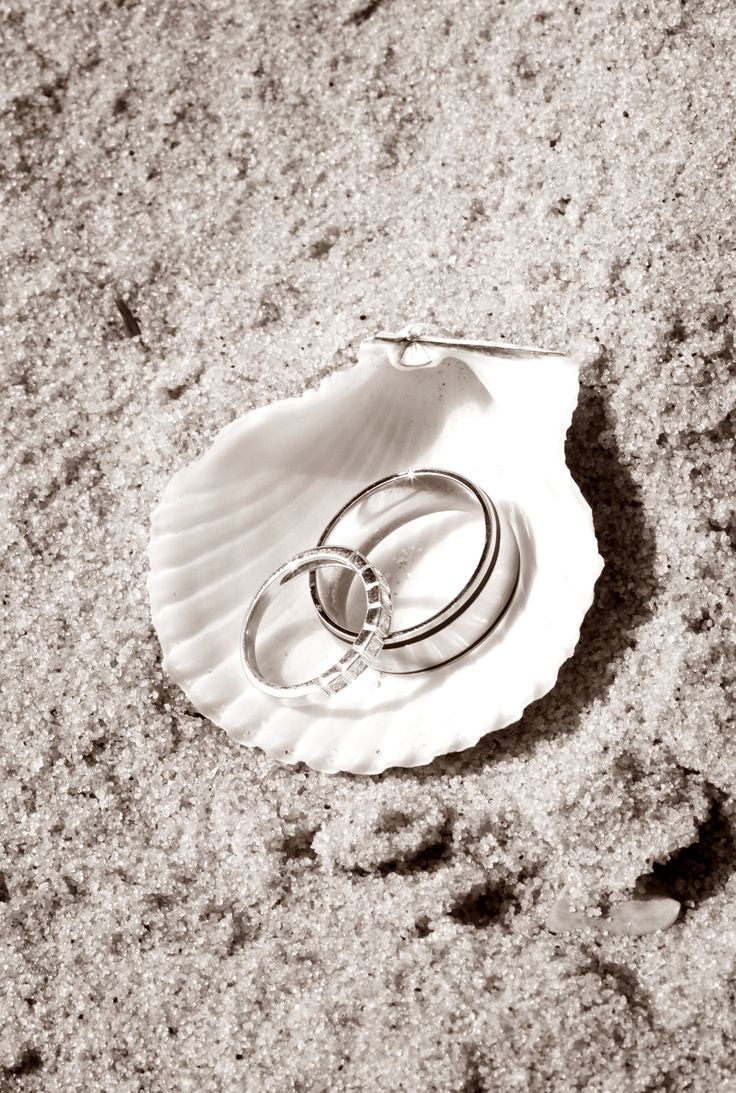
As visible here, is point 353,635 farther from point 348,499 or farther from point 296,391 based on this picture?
point 296,391

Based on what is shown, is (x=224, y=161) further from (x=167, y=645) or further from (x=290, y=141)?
(x=167, y=645)

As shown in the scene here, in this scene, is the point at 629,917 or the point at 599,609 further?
the point at 599,609

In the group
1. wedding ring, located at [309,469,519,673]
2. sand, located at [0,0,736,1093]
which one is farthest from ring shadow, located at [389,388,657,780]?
wedding ring, located at [309,469,519,673]

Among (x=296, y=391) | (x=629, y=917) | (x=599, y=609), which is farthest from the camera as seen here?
(x=296, y=391)

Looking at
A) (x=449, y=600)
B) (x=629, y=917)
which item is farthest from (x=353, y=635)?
(x=629, y=917)

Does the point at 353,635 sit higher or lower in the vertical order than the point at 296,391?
lower

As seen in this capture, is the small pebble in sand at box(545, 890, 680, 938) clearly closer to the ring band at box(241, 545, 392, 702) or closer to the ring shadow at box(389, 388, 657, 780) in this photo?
the ring shadow at box(389, 388, 657, 780)

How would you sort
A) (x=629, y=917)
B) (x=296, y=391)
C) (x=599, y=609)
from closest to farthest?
(x=629, y=917) → (x=599, y=609) → (x=296, y=391)

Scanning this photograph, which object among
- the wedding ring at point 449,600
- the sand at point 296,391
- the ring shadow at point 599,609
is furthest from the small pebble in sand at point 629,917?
the wedding ring at point 449,600
